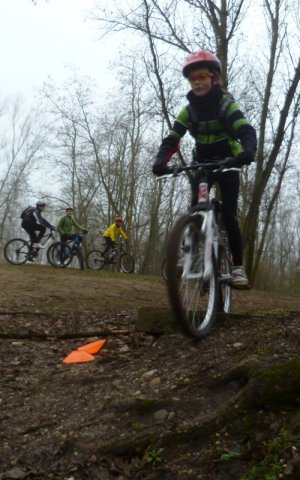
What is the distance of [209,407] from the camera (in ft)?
10.5

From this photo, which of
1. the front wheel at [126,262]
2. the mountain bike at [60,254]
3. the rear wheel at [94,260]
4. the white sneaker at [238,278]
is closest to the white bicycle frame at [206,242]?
the white sneaker at [238,278]

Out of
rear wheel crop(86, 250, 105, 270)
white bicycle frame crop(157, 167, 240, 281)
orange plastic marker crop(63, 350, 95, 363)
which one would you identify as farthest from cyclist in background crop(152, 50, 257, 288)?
rear wheel crop(86, 250, 105, 270)

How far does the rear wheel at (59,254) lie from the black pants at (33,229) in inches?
24.6

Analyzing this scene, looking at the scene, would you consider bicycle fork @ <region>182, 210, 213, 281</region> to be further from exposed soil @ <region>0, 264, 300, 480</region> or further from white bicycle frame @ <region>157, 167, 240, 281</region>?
exposed soil @ <region>0, 264, 300, 480</region>

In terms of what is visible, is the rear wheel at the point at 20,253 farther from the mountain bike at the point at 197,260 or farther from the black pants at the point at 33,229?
the mountain bike at the point at 197,260

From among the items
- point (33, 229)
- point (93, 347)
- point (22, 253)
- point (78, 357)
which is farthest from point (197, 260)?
point (22, 253)

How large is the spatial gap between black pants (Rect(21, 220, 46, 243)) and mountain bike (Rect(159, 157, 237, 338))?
34.9 ft

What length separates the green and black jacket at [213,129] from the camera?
13.6 feet

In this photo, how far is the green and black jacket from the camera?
4.15 metres

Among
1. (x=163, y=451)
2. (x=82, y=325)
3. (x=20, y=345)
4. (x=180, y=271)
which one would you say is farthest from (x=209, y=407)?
(x=82, y=325)

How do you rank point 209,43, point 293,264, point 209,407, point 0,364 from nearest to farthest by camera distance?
point 209,407 → point 0,364 → point 209,43 → point 293,264

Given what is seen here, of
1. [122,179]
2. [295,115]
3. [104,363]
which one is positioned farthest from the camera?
[122,179]

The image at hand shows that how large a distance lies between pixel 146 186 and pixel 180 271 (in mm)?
29078

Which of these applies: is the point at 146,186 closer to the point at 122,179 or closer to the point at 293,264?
the point at 122,179
